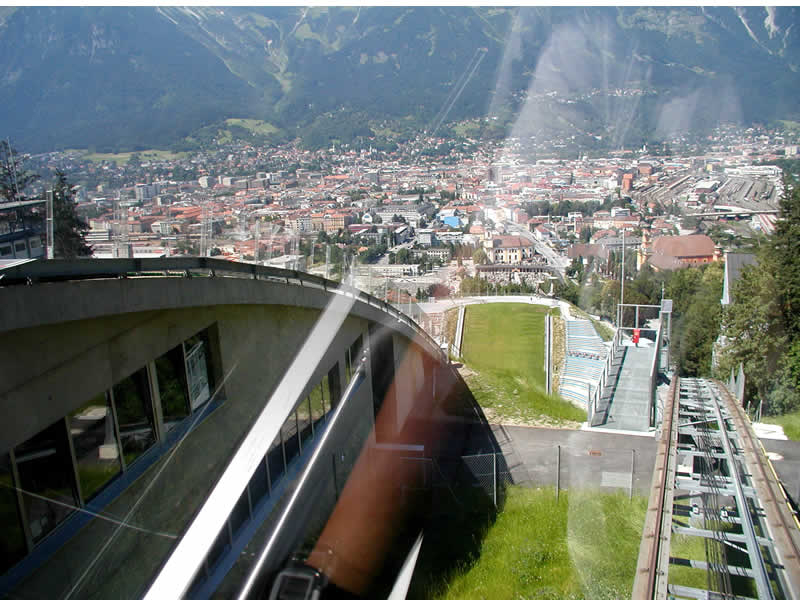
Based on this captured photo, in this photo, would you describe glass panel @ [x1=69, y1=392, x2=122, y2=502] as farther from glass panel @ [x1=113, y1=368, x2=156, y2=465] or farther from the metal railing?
the metal railing

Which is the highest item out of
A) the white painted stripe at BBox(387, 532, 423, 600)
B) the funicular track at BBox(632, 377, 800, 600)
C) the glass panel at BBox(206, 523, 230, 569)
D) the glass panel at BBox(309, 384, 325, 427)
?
the glass panel at BBox(309, 384, 325, 427)

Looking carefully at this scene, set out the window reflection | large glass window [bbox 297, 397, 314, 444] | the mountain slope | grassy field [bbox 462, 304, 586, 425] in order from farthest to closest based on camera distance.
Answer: the mountain slope < grassy field [bbox 462, 304, 586, 425] < the window reflection < large glass window [bbox 297, 397, 314, 444]

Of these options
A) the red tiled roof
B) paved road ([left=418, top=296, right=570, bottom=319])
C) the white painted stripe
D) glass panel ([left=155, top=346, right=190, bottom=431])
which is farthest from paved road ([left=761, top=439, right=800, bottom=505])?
the red tiled roof

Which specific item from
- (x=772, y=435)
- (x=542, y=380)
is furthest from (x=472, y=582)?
A: (x=542, y=380)

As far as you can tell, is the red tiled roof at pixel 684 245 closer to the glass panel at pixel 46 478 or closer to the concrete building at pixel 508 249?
the concrete building at pixel 508 249

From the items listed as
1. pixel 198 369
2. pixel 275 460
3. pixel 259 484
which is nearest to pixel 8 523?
pixel 198 369

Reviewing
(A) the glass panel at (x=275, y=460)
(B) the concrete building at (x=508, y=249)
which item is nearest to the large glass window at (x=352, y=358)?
(A) the glass panel at (x=275, y=460)

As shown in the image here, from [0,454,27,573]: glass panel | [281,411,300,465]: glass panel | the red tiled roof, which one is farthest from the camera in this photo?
the red tiled roof

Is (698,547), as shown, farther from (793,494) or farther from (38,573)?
(38,573)

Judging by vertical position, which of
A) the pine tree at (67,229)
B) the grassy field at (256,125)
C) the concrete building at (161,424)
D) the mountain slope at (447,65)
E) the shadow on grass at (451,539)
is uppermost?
the mountain slope at (447,65)
